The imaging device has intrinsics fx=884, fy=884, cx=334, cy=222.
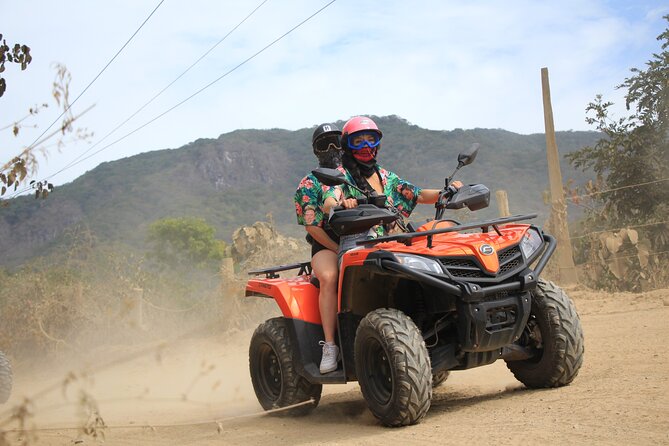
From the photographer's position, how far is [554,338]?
Result: 6.69 metres

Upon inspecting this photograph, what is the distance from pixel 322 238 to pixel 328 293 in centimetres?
53

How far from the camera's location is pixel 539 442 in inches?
198

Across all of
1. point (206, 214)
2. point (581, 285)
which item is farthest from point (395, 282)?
point (206, 214)

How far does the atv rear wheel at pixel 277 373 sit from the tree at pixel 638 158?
37.4 feet

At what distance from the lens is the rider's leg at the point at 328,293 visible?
279 inches

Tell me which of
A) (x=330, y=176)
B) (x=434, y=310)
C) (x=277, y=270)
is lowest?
(x=434, y=310)

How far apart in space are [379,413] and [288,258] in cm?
1152

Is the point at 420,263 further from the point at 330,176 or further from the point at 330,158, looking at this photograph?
the point at 330,158

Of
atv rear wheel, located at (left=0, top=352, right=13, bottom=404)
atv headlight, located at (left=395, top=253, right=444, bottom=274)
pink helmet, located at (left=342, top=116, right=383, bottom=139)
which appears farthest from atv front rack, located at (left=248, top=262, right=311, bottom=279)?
atv rear wheel, located at (left=0, top=352, right=13, bottom=404)

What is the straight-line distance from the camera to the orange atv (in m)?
6.11

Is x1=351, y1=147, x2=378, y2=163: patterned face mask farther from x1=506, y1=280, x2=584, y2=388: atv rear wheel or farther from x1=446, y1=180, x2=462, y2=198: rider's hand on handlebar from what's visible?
x1=506, y1=280, x2=584, y2=388: atv rear wheel

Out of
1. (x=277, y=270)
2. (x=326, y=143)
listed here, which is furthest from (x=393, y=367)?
(x=326, y=143)

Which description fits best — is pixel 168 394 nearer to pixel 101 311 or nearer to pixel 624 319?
pixel 624 319

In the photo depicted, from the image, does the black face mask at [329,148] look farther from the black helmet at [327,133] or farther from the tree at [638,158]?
the tree at [638,158]
